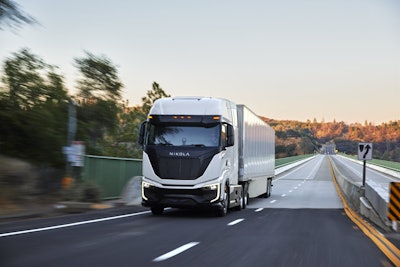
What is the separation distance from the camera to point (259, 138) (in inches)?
1038

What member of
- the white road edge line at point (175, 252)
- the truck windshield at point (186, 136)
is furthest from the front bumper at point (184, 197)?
the white road edge line at point (175, 252)

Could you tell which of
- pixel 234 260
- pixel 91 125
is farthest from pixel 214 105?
pixel 91 125

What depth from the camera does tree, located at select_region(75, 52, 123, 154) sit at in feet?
104

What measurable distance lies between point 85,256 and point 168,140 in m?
8.53

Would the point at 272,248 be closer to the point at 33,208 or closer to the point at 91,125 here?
the point at 33,208

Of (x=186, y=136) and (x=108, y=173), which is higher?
(x=186, y=136)

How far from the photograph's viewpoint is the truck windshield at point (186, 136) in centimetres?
1644

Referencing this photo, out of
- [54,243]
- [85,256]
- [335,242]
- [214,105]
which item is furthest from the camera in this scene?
[214,105]

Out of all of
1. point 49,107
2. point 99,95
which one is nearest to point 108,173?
point 49,107

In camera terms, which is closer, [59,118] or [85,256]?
[85,256]

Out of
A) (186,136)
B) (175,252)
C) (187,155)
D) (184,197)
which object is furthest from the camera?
(186,136)

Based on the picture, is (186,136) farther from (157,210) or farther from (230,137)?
(157,210)

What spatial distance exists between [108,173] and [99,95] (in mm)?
12612

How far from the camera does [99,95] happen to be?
34.3 m
